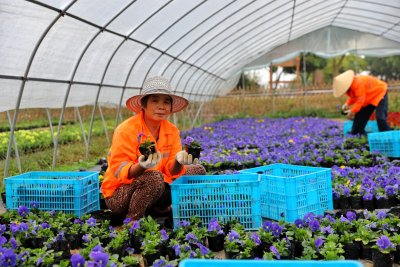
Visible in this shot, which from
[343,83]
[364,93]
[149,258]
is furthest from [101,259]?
[364,93]

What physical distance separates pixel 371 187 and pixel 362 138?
3866 millimetres

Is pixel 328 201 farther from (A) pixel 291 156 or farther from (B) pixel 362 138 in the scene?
(B) pixel 362 138

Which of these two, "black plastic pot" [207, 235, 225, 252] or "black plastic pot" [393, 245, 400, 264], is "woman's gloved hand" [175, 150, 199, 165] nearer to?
"black plastic pot" [207, 235, 225, 252]

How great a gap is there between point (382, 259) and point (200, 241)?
1.15 metres

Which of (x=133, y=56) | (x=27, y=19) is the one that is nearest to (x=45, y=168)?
(x=133, y=56)

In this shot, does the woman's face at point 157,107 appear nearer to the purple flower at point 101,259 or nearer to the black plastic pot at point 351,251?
the purple flower at point 101,259

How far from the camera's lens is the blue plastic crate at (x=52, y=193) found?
152 inches

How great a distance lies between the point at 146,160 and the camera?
11.0ft

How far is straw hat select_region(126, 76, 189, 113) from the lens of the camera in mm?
3652

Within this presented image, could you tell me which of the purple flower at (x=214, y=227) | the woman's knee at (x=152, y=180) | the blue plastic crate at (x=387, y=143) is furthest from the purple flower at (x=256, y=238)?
the blue plastic crate at (x=387, y=143)

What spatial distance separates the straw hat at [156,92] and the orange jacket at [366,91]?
473 cm

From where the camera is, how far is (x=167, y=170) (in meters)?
3.95

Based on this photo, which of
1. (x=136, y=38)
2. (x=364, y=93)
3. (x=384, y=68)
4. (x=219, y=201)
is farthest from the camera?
(x=384, y=68)

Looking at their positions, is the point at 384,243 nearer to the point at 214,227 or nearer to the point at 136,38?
the point at 214,227
